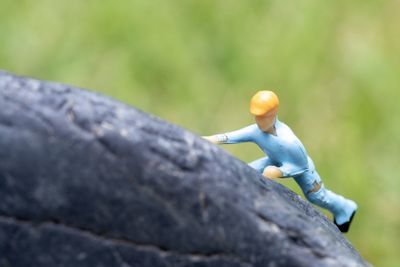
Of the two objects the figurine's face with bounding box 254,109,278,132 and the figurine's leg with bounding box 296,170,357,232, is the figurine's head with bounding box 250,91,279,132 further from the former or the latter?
the figurine's leg with bounding box 296,170,357,232

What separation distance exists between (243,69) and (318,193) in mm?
990

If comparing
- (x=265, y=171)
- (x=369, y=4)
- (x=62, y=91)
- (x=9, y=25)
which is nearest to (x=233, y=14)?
(x=369, y=4)

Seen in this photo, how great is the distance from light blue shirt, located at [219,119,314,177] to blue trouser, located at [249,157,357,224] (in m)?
0.02

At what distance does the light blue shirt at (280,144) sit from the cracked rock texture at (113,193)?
13 cm

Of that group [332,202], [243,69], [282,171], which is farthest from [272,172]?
[243,69]

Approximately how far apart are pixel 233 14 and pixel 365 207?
55cm

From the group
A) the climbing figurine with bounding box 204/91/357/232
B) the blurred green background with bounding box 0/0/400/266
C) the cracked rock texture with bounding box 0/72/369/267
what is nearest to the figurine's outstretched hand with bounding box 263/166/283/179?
the climbing figurine with bounding box 204/91/357/232

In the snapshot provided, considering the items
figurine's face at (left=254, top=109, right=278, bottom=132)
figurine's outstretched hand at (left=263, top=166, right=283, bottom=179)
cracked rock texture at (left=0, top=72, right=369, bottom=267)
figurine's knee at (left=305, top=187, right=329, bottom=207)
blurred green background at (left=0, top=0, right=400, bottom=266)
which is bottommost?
cracked rock texture at (left=0, top=72, right=369, bottom=267)

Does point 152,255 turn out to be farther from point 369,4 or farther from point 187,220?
point 369,4

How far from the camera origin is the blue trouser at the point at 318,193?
920 mm

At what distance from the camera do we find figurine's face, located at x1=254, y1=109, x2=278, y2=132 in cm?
86

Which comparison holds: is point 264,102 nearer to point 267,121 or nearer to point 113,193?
point 267,121

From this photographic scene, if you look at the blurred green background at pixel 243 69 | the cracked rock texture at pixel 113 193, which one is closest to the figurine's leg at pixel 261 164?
the cracked rock texture at pixel 113 193

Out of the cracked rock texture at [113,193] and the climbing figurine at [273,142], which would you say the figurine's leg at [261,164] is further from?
the cracked rock texture at [113,193]
